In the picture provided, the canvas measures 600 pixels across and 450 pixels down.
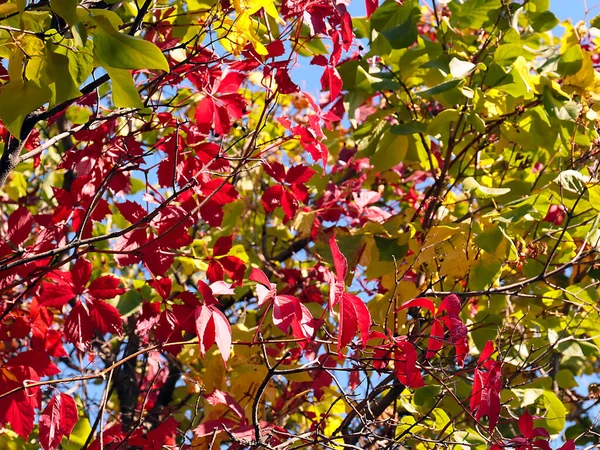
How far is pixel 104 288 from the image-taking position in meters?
1.85

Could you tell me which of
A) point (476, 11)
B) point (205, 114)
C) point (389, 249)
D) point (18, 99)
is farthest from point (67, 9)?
point (476, 11)

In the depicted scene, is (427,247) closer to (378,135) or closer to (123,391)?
(378,135)

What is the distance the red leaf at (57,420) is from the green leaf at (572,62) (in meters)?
1.83

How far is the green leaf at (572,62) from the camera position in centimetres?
238

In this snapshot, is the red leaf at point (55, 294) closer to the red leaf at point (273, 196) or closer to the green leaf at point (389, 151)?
the red leaf at point (273, 196)

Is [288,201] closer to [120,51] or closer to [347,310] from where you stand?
[347,310]

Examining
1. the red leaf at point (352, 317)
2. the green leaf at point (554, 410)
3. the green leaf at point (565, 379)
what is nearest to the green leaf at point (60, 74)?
the red leaf at point (352, 317)

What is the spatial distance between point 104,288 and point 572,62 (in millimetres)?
1651

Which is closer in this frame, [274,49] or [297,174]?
[274,49]

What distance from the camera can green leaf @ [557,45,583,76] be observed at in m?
2.38

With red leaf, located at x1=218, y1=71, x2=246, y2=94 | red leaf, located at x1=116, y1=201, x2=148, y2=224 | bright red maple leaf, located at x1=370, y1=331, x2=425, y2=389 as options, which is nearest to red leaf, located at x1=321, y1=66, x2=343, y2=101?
red leaf, located at x1=218, y1=71, x2=246, y2=94

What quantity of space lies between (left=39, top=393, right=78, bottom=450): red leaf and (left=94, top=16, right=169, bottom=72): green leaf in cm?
84

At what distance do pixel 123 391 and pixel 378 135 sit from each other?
171cm

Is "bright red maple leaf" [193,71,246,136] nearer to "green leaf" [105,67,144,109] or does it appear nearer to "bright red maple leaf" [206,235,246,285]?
"bright red maple leaf" [206,235,246,285]
